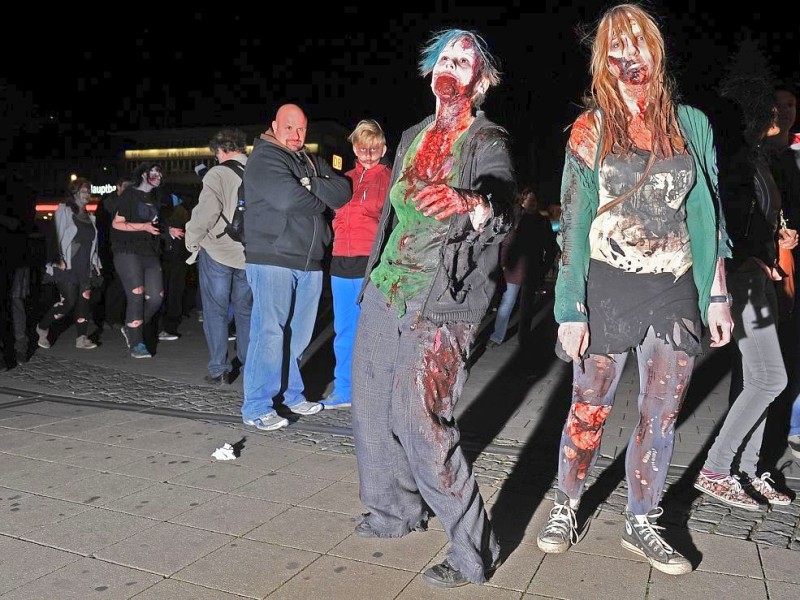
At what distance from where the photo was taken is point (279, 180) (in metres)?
5.10

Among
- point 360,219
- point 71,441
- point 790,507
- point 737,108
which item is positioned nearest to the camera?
point 790,507

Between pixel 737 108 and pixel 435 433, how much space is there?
248 centimetres

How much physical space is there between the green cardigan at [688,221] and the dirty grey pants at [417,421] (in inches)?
16.2

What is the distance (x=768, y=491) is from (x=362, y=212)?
3.30 meters

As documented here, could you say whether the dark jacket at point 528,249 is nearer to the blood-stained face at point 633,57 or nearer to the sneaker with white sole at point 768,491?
the sneaker with white sole at point 768,491

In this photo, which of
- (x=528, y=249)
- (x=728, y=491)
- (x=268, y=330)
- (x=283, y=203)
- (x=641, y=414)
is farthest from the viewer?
(x=528, y=249)

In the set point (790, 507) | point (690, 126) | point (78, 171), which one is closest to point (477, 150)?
point (690, 126)

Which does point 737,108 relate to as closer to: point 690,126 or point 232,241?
point 690,126

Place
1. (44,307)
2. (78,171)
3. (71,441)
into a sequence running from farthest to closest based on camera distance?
(78,171) < (44,307) < (71,441)

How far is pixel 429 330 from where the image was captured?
2922 millimetres

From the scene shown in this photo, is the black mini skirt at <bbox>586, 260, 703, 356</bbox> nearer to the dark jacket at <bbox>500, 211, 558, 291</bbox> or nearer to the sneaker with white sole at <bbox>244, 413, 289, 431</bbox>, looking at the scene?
the sneaker with white sole at <bbox>244, 413, 289, 431</bbox>

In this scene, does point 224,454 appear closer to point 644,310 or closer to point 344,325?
point 344,325

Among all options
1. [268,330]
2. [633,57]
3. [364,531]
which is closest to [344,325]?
[268,330]

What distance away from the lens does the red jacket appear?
571cm
